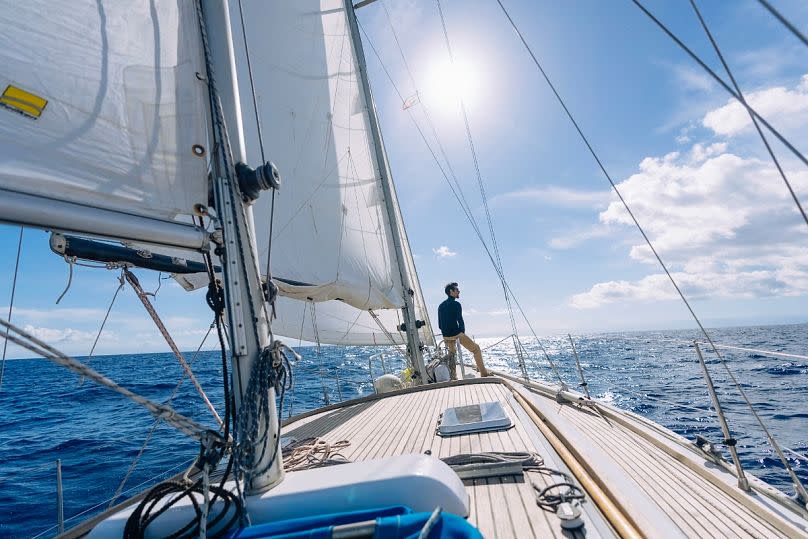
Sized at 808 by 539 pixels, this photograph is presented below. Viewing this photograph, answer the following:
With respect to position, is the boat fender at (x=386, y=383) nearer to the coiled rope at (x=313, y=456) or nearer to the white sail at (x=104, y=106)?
the coiled rope at (x=313, y=456)

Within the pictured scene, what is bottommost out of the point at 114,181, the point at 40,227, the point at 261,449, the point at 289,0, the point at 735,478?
the point at 735,478

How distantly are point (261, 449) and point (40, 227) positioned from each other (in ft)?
4.19

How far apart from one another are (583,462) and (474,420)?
3.72ft

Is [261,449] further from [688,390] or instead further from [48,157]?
[688,390]

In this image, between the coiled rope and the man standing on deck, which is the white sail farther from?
the man standing on deck

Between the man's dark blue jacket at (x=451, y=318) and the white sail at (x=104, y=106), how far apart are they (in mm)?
5416

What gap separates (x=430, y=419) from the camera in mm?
3781

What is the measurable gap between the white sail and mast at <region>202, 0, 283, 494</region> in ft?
0.37

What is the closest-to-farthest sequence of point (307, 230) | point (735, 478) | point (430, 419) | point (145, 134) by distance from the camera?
point (145, 134) → point (735, 478) → point (430, 419) → point (307, 230)

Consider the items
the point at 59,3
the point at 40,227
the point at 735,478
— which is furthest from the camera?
the point at 735,478

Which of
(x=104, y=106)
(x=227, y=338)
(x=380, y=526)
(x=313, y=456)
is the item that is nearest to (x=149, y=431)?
(x=313, y=456)

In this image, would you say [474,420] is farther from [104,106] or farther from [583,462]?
[104,106]

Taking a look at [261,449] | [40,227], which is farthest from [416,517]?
[40,227]

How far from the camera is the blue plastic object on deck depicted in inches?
47.5
